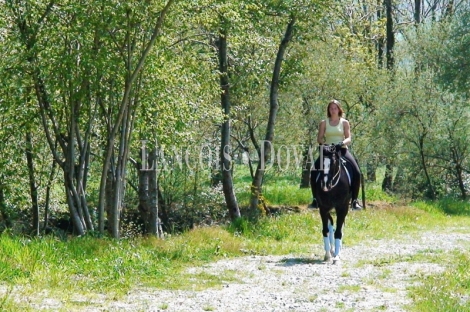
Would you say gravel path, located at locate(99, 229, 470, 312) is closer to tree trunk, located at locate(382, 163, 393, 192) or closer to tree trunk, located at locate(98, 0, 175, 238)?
tree trunk, located at locate(98, 0, 175, 238)

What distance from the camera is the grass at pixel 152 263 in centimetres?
Result: 925

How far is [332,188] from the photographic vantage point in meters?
13.8

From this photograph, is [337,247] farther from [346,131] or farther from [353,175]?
[346,131]

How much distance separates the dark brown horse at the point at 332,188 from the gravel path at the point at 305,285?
1.48 ft

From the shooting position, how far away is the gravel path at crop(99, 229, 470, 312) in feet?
30.7

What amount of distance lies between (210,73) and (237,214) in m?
5.62

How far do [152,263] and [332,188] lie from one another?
388cm

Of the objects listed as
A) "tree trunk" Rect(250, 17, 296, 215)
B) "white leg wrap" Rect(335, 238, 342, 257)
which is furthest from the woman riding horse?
"tree trunk" Rect(250, 17, 296, 215)

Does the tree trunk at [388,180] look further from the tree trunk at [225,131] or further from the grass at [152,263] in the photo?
the grass at [152,263]

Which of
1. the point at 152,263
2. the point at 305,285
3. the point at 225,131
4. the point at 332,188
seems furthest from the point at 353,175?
the point at 225,131

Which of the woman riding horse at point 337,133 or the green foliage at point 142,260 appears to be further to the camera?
the woman riding horse at point 337,133

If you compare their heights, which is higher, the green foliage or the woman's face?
the woman's face

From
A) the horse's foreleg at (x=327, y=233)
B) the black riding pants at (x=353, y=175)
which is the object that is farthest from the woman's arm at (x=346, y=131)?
the horse's foreleg at (x=327, y=233)

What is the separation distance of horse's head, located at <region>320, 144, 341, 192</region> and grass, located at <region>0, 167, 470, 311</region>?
1698mm
